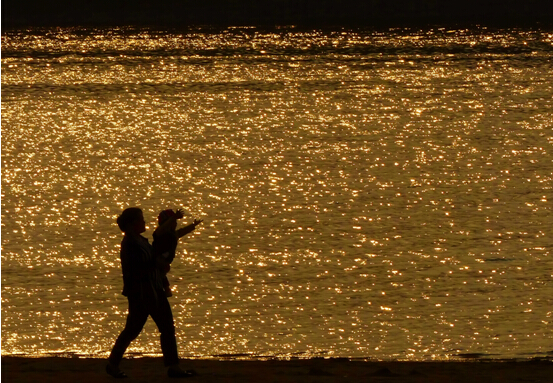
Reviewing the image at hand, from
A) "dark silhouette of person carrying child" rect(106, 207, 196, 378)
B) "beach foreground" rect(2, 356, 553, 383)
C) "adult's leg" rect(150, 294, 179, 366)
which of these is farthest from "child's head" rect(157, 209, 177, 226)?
"beach foreground" rect(2, 356, 553, 383)

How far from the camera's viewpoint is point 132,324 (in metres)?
10.7

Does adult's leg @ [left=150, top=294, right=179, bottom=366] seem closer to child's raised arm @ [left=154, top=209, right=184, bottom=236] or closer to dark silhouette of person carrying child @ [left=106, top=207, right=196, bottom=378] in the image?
dark silhouette of person carrying child @ [left=106, top=207, right=196, bottom=378]

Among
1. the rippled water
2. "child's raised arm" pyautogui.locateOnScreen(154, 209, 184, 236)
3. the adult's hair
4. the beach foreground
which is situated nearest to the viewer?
the adult's hair

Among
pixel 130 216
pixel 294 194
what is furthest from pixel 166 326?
pixel 294 194

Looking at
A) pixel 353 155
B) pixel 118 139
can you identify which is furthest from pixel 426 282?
pixel 118 139

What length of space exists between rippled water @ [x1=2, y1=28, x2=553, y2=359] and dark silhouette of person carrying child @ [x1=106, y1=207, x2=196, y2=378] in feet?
10.4

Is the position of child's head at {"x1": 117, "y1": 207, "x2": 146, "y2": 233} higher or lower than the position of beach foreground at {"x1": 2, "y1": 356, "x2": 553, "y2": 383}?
higher

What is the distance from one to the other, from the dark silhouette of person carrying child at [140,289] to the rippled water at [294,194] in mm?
3163

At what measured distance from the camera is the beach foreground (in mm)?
10867

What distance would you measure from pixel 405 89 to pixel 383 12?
18858mm

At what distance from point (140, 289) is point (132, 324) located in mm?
333

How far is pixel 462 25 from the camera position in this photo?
172 feet

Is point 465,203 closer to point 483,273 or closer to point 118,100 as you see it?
point 483,273

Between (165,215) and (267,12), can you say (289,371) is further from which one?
(267,12)
